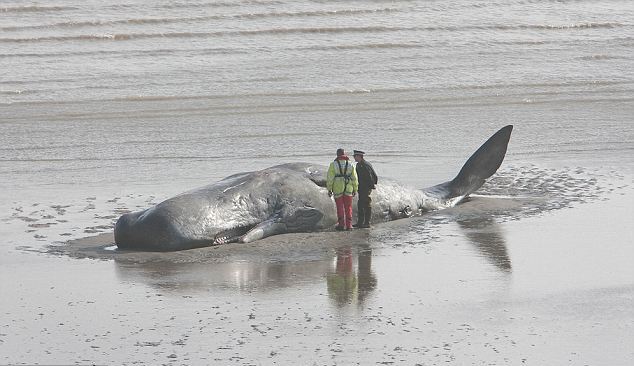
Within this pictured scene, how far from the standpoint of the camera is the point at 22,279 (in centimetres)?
1469

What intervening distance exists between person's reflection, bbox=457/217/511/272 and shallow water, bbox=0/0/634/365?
6 centimetres

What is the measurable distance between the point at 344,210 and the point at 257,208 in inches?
49.4

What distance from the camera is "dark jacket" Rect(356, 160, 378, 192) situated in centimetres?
1788

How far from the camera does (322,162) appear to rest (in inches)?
904

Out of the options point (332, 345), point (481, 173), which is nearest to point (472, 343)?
point (332, 345)

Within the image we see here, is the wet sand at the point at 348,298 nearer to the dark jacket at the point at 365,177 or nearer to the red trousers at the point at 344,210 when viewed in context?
the red trousers at the point at 344,210

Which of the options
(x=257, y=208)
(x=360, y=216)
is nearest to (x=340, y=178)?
(x=360, y=216)

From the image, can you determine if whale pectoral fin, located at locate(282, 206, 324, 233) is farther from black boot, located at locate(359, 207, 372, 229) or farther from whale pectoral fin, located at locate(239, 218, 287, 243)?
black boot, located at locate(359, 207, 372, 229)

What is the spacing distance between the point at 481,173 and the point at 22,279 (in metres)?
8.08

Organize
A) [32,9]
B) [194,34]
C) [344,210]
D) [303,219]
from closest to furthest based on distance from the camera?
[303,219], [344,210], [194,34], [32,9]

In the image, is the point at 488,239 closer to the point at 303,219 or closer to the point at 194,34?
the point at 303,219

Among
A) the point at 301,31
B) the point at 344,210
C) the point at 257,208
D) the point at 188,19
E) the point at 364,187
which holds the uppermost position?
the point at 188,19

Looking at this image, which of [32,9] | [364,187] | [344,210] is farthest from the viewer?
[32,9]

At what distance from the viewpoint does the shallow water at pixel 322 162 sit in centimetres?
A: 1232
